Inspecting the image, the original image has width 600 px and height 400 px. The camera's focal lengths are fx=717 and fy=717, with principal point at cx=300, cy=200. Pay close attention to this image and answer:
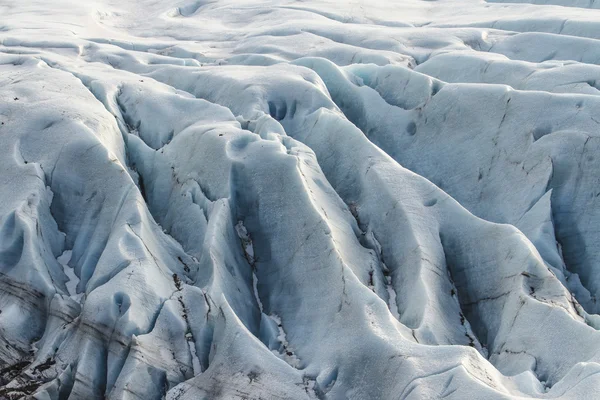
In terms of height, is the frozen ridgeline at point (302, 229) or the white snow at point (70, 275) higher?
the frozen ridgeline at point (302, 229)

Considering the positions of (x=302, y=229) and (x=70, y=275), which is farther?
(x=70, y=275)

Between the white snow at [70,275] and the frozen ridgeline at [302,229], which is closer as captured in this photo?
the frozen ridgeline at [302,229]

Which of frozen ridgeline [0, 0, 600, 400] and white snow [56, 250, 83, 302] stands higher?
frozen ridgeline [0, 0, 600, 400]

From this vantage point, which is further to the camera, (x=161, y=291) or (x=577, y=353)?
(x=161, y=291)

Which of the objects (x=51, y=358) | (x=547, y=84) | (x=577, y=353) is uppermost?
(x=547, y=84)

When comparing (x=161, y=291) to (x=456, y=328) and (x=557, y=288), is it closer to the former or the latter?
(x=456, y=328)

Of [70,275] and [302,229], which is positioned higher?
[302,229]

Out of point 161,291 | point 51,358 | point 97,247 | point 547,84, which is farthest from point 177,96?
point 547,84

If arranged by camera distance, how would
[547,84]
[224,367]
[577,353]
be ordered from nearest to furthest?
1. [577,353]
2. [224,367]
3. [547,84]
